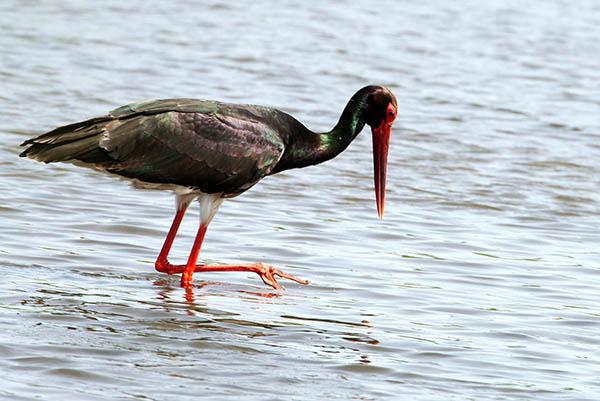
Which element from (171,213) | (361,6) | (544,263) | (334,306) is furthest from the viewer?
(361,6)

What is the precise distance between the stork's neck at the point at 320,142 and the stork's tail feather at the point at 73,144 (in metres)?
1.18

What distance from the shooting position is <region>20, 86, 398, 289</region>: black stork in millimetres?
8648

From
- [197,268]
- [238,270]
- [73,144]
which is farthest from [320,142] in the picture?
[73,144]

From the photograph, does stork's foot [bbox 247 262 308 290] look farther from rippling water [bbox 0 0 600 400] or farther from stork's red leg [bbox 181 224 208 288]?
stork's red leg [bbox 181 224 208 288]

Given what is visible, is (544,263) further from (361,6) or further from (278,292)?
(361,6)

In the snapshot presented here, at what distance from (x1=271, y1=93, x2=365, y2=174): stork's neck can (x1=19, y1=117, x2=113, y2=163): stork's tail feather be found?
46.6 inches

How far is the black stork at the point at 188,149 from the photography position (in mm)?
8648

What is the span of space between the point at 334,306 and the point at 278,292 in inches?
18.9

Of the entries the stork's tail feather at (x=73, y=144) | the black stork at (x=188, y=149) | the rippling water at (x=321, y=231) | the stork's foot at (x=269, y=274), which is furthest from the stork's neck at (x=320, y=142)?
the stork's tail feather at (x=73, y=144)

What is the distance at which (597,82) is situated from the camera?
17484mm

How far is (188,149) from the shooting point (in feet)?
29.1

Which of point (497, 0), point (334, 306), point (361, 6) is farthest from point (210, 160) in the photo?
point (497, 0)

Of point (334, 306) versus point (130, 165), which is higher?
point (130, 165)

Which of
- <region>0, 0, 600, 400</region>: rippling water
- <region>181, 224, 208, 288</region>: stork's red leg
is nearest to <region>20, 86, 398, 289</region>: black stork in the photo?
<region>181, 224, 208, 288</region>: stork's red leg
